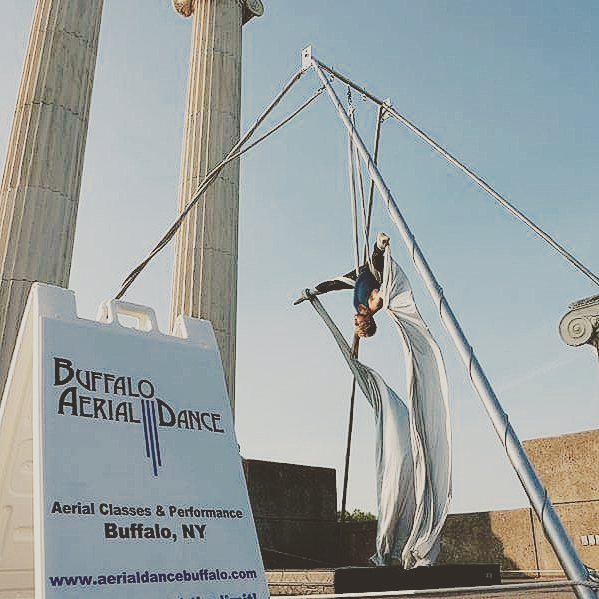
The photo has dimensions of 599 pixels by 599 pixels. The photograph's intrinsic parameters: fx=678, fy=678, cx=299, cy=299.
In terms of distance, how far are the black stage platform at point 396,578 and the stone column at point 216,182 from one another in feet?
30.0

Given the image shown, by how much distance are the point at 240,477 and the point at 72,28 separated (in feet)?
50.1

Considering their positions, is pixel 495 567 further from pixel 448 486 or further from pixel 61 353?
pixel 61 353

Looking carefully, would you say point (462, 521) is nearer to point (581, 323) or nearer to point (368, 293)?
point (581, 323)

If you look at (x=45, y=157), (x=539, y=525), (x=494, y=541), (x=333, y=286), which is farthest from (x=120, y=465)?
(x=45, y=157)

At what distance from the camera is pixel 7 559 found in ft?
18.1

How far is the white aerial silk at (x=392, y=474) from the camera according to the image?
34.7 ft

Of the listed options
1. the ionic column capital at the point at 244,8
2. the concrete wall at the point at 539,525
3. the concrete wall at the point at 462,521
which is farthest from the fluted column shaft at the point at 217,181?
the concrete wall at the point at 539,525

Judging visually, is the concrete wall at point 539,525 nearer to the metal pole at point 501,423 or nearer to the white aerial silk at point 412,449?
the white aerial silk at point 412,449

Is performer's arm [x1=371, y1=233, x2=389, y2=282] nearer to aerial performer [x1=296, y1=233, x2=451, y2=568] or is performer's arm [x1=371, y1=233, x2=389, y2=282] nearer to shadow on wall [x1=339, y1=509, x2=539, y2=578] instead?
aerial performer [x1=296, y1=233, x2=451, y2=568]

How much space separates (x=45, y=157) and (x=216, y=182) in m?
5.73

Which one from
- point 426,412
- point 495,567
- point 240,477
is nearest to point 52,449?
point 240,477

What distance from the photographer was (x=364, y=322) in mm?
11680

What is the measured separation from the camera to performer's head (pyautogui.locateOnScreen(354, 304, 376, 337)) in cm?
1168

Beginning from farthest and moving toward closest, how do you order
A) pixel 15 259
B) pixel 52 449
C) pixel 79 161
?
1. pixel 79 161
2. pixel 15 259
3. pixel 52 449
